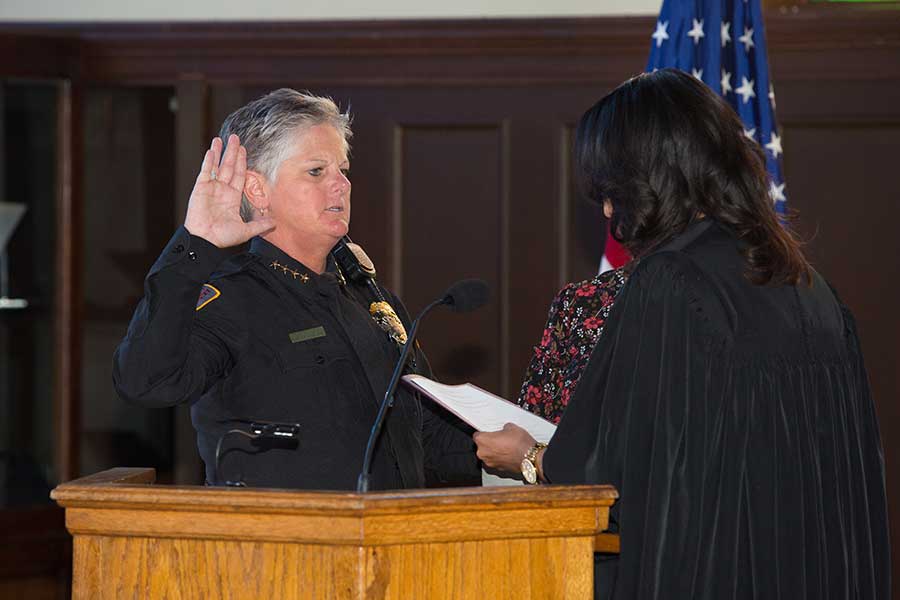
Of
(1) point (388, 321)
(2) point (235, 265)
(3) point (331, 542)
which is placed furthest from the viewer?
(1) point (388, 321)

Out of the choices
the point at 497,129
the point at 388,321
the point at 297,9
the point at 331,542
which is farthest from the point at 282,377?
the point at 297,9

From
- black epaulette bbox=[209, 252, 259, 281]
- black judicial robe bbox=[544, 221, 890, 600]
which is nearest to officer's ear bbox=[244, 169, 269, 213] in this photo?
black epaulette bbox=[209, 252, 259, 281]

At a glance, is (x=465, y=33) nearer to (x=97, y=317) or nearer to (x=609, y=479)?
(x=97, y=317)

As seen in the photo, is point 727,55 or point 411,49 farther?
point 411,49

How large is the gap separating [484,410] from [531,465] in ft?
0.46

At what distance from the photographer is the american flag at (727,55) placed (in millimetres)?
3789

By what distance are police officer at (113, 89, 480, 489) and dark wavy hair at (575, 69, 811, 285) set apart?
2.05 feet

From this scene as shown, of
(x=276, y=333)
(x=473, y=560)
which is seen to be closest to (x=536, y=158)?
(x=276, y=333)

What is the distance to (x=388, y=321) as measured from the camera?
2715 millimetres

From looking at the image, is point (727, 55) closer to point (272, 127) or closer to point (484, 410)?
point (272, 127)

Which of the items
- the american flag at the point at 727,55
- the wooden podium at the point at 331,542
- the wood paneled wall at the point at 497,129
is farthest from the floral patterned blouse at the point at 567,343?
the wood paneled wall at the point at 497,129

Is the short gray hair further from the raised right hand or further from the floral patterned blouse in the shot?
the floral patterned blouse

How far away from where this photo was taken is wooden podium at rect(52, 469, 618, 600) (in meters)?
1.73

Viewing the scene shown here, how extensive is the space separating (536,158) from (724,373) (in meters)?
2.62
